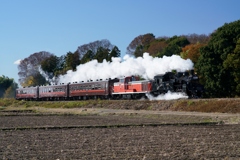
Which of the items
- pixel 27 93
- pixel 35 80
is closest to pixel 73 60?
pixel 35 80

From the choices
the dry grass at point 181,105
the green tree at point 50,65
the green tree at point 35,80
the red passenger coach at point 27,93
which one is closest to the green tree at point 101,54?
the green tree at point 50,65

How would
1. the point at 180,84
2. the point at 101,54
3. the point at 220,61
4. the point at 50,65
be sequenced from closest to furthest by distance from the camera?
1. the point at 180,84
2. the point at 220,61
3. the point at 101,54
4. the point at 50,65

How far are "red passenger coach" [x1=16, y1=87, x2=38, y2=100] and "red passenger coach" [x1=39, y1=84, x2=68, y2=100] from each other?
7.64ft

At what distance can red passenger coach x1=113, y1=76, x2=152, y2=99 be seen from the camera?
47.0 meters

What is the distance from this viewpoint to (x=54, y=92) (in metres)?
72.4

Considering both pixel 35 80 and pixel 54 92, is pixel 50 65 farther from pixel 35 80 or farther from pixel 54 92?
pixel 54 92

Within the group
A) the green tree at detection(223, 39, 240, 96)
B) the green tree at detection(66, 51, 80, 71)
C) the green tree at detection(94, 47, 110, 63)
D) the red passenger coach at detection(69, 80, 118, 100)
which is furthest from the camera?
the green tree at detection(66, 51, 80, 71)

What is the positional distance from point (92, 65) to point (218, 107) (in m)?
40.9

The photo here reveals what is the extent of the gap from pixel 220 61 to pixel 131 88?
12530mm

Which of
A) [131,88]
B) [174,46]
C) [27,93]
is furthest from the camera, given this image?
[174,46]

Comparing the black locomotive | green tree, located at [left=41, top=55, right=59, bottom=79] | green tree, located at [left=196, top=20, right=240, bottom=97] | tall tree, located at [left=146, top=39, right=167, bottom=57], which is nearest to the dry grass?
the black locomotive

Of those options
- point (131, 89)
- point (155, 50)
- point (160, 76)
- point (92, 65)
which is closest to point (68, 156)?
point (160, 76)

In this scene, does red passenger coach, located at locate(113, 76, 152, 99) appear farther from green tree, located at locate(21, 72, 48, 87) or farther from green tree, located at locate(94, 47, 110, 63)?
green tree, located at locate(21, 72, 48, 87)

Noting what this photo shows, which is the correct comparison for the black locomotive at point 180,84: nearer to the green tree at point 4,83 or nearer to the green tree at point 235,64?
the green tree at point 235,64
